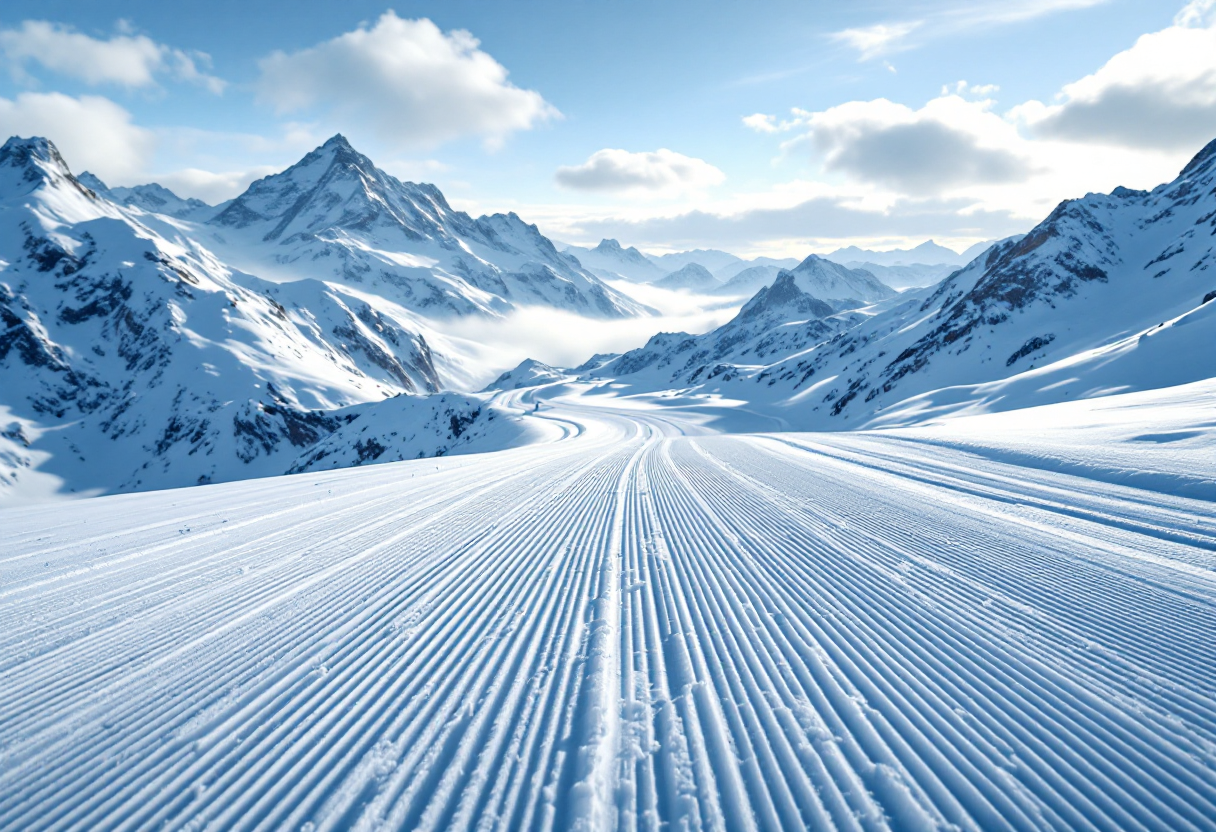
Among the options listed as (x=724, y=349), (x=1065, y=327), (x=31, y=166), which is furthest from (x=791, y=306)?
(x=31, y=166)

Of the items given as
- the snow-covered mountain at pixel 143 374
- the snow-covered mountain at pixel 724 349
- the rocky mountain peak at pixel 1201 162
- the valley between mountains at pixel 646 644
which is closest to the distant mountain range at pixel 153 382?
the snow-covered mountain at pixel 143 374

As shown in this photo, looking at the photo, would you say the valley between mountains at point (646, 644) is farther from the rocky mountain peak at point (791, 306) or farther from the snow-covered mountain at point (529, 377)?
the rocky mountain peak at point (791, 306)

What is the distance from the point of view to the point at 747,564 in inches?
238

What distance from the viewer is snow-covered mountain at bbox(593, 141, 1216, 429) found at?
1053 inches

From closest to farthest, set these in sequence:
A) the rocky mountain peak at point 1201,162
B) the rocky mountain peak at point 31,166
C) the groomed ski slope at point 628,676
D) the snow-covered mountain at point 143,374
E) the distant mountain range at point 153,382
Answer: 1. the groomed ski slope at point 628,676
2. the distant mountain range at point 153,382
3. the rocky mountain peak at point 1201,162
4. the snow-covered mountain at point 143,374
5. the rocky mountain peak at point 31,166

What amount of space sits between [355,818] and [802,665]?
116 inches

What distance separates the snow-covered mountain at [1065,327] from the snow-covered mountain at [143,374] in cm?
3727

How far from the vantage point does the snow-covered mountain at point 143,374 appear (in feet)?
221

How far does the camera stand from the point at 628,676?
3.80 meters

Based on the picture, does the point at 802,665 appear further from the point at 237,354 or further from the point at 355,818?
the point at 237,354

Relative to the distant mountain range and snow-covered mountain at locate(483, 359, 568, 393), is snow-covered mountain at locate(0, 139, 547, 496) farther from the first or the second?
snow-covered mountain at locate(483, 359, 568, 393)

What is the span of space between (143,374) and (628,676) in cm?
10785

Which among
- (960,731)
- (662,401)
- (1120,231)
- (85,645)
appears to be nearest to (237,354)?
(662,401)

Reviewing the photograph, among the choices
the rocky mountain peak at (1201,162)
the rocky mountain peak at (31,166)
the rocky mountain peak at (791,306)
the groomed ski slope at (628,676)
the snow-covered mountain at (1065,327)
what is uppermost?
the rocky mountain peak at (31,166)
